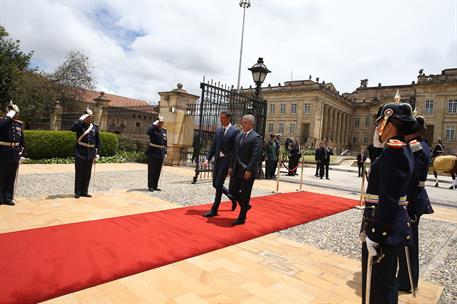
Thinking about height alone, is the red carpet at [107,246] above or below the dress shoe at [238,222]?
below

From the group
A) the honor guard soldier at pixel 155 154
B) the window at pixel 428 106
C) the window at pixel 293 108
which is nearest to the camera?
the honor guard soldier at pixel 155 154

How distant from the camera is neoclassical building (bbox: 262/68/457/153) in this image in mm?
46406

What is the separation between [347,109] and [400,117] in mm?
63678

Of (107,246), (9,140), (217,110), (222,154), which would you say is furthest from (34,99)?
(107,246)

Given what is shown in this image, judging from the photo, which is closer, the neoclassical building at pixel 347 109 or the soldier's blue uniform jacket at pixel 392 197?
the soldier's blue uniform jacket at pixel 392 197

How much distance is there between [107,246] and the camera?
152 inches

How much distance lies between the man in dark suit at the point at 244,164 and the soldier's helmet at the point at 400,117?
294 cm

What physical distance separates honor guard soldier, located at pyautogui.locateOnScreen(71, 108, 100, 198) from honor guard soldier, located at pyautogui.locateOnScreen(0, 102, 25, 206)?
1.05m

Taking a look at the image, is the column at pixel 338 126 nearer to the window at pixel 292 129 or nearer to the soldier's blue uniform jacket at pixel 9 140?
the window at pixel 292 129

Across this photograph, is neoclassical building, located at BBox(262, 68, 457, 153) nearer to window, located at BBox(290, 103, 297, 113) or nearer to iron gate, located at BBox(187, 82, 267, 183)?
window, located at BBox(290, 103, 297, 113)

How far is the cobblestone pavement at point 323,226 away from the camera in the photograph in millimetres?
4246

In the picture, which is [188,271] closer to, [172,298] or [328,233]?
[172,298]

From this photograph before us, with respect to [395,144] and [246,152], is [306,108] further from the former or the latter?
[395,144]

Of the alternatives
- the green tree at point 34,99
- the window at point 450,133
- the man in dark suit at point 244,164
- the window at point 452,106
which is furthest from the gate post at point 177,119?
the window at point 450,133
